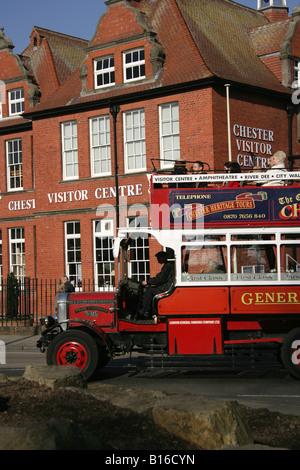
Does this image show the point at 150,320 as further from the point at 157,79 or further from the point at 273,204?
the point at 157,79

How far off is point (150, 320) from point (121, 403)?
4719 millimetres

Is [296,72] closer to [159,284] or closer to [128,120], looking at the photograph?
[128,120]

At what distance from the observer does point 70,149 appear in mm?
27891

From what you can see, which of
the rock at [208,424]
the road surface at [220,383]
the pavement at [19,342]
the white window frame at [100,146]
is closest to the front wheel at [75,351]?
the road surface at [220,383]

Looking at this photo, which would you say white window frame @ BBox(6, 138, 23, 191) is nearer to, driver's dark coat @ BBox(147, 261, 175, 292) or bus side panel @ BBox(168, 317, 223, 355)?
driver's dark coat @ BBox(147, 261, 175, 292)

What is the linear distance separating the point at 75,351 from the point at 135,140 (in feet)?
48.6

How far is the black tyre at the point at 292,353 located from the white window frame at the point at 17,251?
20.0 meters

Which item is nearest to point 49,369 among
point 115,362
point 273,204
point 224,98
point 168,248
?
point 168,248

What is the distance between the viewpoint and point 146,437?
6.38m

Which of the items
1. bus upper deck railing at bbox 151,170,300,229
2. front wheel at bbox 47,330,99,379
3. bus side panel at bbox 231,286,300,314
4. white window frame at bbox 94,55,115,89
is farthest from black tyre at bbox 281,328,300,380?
white window frame at bbox 94,55,115,89

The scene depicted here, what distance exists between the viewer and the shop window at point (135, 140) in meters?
25.8

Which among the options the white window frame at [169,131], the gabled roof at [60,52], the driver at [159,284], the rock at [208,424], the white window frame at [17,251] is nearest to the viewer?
the rock at [208,424]

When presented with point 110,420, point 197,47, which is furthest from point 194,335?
point 197,47

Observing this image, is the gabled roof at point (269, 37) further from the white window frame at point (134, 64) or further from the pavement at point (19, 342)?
the pavement at point (19, 342)
